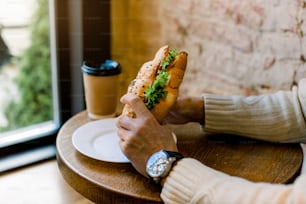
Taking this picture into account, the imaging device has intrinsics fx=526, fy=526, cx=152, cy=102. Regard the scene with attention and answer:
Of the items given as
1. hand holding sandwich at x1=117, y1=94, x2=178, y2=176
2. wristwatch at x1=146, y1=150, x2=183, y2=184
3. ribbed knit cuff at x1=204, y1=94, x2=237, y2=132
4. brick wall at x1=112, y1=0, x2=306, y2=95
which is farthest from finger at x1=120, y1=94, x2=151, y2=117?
brick wall at x1=112, y1=0, x2=306, y2=95

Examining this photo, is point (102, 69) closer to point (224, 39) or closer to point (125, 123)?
point (125, 123)

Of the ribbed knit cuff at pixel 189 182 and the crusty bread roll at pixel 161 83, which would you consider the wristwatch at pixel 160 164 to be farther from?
the crusty bread roll at pixel 161 83

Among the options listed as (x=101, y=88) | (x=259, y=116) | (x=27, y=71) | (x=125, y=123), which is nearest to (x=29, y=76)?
(x=27, y=71)

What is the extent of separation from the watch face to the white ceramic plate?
10 cm

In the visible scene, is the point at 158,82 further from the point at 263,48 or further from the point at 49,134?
the point at 49,134

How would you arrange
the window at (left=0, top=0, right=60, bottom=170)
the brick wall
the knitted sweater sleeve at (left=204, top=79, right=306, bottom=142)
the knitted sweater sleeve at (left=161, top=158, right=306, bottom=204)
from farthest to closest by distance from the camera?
the window at (left=0, top=0, right=60, bottom=170) → the brick wall → the knitted sweater sleeve at (left=204, top=79, right=306, bottom=142) → the knitted sweater sleeve at (left=161, top=158, right=306, bottom=204)

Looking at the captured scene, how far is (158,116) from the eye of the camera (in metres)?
1.20

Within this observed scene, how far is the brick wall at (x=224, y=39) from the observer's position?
1506 mm

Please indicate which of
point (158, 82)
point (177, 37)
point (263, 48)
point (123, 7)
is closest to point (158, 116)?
point (158, 82)

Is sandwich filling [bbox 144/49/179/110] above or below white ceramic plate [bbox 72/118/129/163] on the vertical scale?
above

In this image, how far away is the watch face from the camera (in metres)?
1.05

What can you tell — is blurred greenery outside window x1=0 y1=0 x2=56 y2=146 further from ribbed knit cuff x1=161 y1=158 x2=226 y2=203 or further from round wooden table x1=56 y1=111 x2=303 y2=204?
ribbed knit cuff x1=161 y1=158 x2=226 y2=203

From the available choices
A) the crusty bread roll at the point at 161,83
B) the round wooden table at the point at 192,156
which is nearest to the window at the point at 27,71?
the round wooden table at the point at 192,156

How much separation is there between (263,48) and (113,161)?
2.13 feet
